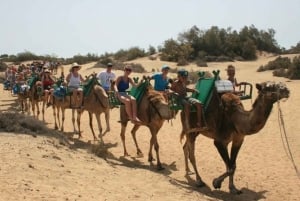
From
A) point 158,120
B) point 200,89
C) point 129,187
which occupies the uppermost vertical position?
point 200,89

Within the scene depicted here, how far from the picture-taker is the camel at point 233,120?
8.86 m

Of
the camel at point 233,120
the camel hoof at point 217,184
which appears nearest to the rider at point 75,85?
the camel at point 233,120

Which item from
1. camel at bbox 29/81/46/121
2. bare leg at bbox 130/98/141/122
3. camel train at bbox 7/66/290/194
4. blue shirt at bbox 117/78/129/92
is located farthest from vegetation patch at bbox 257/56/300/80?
bare leg at bbox 130/98/141/122

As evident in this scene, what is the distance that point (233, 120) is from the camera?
9680 millimetres

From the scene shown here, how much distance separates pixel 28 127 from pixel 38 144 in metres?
2.23

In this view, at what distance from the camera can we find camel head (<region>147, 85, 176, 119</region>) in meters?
11.3

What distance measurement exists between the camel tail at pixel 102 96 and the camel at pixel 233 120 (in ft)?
13.2

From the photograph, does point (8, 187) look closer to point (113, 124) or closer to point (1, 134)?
point (1, 134)

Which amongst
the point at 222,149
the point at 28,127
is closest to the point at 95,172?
the point at 222,149

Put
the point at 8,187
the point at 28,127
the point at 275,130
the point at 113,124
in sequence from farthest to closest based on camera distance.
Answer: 1. the point at 113,124
2. the point at 275,130
3. the point at 28,127
4. the point at 8,187

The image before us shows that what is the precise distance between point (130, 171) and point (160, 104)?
Answer: 6.02 ft

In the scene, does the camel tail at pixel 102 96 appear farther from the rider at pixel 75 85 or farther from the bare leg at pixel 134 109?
the bare leg at pixel 134 109

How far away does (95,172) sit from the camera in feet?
31.0

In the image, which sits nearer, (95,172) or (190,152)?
(95,172)
